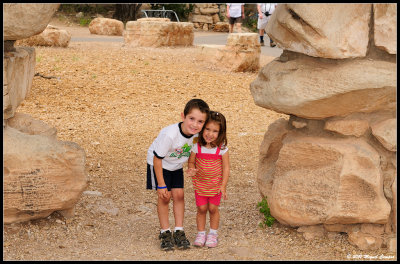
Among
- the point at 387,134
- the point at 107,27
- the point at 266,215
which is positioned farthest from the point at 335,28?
the point at 107,27

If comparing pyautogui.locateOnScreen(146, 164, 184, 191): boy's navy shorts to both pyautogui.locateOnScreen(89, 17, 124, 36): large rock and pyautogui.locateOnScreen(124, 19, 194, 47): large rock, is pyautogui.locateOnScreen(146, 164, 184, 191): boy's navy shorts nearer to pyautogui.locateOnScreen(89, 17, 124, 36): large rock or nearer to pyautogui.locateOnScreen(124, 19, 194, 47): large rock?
pyautogui.locateOnScreen(124, 19, 194, 47): large rock

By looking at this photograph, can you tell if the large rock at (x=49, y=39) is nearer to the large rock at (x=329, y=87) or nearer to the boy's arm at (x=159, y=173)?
the boy's arm at (x=159, y=173)

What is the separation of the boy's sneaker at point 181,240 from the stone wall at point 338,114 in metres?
0.64

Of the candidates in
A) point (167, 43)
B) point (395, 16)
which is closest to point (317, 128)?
point (395, 16)

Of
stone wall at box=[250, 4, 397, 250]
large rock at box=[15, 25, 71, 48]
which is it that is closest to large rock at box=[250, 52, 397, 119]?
stone wall at box=[250, 4, 397, 250]

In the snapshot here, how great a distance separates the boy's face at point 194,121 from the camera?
3645mm

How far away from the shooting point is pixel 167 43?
12.3 m

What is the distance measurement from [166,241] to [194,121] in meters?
0.84

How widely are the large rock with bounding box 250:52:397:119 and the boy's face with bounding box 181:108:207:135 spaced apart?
0.46 metres

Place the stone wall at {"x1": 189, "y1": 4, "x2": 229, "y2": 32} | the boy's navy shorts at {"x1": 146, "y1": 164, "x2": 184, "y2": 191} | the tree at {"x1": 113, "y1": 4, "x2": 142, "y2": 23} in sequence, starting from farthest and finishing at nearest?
the tree at {"x1": 113, "y1": 4, "x2": 142, "y2": 23}
the stone wall at {"x1": 189, "y1": 4, "x2": 229, "y2": 32}
the boy's navy shorts at {"x1": 146, "y1": 164, "x2": 184, "y2": 191}

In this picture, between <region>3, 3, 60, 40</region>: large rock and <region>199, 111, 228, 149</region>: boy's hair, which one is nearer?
<region>3, 3, 60, 40</region>: large rock

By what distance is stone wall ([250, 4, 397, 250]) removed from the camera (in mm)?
3406

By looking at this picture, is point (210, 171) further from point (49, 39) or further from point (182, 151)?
point (49, 39)

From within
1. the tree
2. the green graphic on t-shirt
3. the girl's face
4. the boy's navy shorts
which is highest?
the tree
